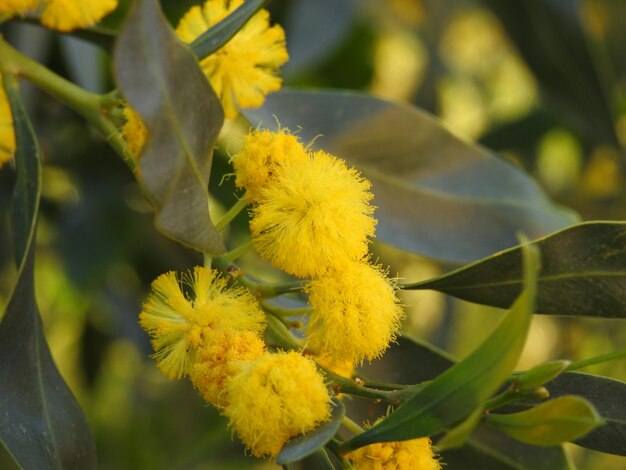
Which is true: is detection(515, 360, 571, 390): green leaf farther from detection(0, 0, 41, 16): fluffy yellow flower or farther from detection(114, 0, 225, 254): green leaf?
detection(0, 0, 41, 16): fluffy yellow flower

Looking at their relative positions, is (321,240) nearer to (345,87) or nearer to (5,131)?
(5,131)

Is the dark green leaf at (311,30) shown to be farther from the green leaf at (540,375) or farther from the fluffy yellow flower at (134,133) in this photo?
the green leaf at (540,375)

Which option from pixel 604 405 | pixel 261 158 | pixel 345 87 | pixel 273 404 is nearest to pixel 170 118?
pixel 261 158

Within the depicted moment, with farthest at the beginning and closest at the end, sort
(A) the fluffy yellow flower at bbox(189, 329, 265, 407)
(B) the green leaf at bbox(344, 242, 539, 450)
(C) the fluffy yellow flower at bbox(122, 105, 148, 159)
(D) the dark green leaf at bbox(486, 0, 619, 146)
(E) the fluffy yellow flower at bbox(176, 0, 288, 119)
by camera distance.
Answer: (D) the dark green leaf at bbox(486, 0, 619, 146)
(E) the fluffy yellow flower at bbox(176, 0, 288, 119)
(C) the fluffy yellow flower at bbox(122, 105, 148, 159)
(A) the fluffy yellow flower at bbox(189, 329, 265, 407)
(B) the green leaf at bbox(344, 242, 539, 450)

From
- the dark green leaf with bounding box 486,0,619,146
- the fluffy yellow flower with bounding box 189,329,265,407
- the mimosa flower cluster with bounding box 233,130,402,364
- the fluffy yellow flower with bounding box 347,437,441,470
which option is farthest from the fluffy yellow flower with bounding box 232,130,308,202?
the dark green leaf with bounding box 486,0,619,146

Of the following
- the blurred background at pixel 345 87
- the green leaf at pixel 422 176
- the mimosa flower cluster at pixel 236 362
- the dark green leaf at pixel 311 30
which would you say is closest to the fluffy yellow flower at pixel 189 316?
the mimosa flower cluster at pixel 236 362

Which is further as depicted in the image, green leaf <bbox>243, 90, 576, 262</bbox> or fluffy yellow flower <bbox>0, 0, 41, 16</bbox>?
→ green leaf <bbox>243, 90, 576, 262</bbox>

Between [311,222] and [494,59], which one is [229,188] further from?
[494,59]
